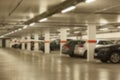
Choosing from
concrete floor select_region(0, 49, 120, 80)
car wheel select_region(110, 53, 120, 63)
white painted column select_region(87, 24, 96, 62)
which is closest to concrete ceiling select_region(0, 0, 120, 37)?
white painted column select_region(87, 24, 96, 62)

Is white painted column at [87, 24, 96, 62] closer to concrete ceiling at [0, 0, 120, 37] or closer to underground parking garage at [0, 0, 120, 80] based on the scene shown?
underground parking garage at [0, 0, 120, 80]

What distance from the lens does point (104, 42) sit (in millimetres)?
19922

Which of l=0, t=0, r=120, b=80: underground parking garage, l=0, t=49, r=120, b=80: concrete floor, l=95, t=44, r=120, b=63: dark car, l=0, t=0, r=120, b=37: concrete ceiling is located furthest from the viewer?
l=95, t=44, r=120, b=63: dark car

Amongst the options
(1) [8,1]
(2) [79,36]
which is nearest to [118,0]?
(1) [8,1]

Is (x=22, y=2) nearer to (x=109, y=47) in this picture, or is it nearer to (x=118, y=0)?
(x=118, y=0)

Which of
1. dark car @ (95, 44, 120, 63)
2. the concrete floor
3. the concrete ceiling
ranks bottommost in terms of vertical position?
the concrete floor

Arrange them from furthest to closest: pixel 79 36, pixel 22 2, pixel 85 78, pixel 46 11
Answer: pixel 79 36 → pixel 46 11 → pixel 22 2 → pixel 85 78

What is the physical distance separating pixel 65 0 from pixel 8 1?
208cm

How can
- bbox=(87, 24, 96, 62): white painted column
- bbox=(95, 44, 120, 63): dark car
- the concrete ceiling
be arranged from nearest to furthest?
the concrete ceiling, bbox=(95, 44, 120, 63): dark car, bbox=(87, 24, 96, 62): white painted column

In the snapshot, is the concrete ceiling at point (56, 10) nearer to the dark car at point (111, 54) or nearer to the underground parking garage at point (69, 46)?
the underground parking garage at point (69, 46)

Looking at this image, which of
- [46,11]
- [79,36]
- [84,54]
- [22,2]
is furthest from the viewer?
[79,36]

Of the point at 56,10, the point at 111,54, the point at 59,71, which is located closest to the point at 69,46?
the point at 111,54

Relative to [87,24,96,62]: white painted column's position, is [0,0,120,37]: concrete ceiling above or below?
above

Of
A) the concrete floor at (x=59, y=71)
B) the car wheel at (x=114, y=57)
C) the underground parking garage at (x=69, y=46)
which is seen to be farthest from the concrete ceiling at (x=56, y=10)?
the concrete floor at (x=59, y=71)
